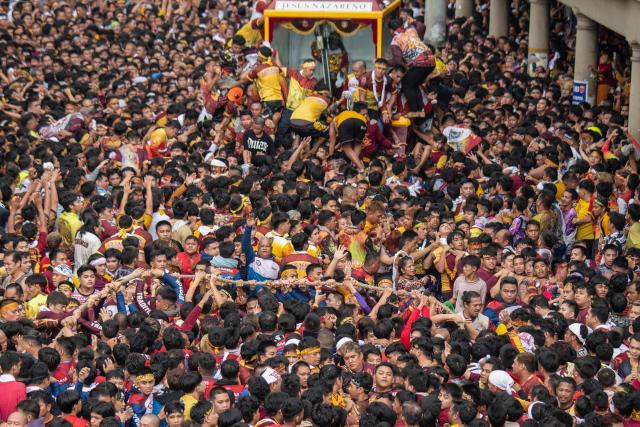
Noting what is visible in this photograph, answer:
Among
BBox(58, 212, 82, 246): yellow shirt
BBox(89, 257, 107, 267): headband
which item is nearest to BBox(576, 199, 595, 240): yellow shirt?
BBox(89, 257, 107, 267): headband

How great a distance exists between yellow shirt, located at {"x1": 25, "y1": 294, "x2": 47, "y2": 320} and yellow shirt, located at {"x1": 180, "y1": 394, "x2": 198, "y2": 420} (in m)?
2.67

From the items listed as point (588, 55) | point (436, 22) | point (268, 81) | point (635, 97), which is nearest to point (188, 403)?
point (268, 81)

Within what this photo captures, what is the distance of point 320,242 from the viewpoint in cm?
1330

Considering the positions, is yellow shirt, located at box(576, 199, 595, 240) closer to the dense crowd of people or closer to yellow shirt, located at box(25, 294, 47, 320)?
the dense crowd of people

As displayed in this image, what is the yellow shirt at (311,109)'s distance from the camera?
18.0 metres

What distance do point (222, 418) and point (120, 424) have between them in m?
0.85

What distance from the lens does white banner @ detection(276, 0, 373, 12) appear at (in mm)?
20031

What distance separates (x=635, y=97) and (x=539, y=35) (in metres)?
6.27

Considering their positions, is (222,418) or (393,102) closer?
(222,418)

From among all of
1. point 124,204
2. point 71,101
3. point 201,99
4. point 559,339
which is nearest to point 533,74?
point 201,99

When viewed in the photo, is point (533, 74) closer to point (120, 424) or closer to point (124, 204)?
point (124, 204)

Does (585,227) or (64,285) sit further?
(585,227)

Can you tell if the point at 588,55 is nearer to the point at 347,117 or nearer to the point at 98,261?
the point at 347,117

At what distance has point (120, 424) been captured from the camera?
9.08m
